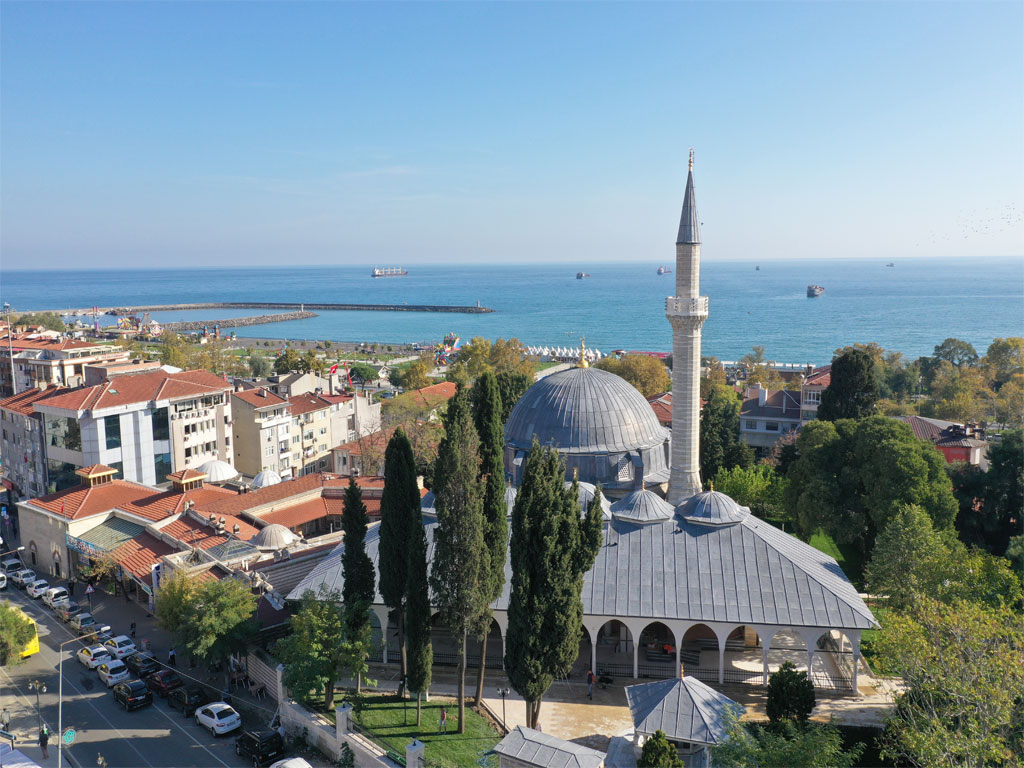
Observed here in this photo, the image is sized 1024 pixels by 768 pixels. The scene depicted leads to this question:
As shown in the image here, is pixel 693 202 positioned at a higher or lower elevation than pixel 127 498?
higher

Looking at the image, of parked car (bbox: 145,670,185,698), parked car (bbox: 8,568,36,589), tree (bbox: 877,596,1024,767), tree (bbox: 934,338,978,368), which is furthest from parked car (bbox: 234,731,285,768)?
tree (bbox: 934,338,978,368)

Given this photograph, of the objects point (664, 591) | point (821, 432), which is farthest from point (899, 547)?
point (821, 432)

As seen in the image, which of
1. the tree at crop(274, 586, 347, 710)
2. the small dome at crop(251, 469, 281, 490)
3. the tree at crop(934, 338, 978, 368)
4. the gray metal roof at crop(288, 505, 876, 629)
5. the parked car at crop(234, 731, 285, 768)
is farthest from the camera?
the tree at crop(934, 338, 978, 368)

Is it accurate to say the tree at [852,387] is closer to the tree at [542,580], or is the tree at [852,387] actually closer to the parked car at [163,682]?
the tree at [542,580]

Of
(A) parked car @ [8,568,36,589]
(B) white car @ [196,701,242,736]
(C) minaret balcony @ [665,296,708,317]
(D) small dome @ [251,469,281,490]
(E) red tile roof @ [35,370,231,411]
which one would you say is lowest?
(A) parked car @ [8,568,36,589]

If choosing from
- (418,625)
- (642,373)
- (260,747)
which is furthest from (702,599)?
(642,373)

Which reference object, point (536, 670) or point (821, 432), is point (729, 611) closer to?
point (536, 670)

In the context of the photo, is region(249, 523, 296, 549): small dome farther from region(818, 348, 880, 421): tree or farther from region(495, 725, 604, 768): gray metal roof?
region(818, 348, 880, 421): tree
